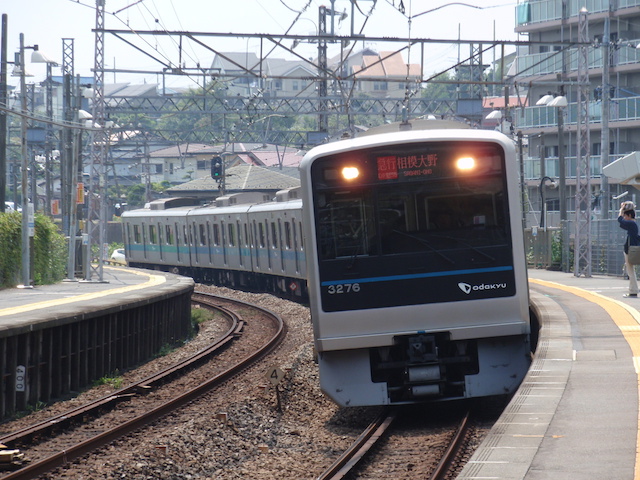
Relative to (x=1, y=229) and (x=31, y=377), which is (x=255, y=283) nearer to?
(x=1, y=229)

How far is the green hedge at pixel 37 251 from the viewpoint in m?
22.2

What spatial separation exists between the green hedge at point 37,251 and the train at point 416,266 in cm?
1417

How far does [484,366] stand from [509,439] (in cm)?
347

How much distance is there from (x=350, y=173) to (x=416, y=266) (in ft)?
3.46

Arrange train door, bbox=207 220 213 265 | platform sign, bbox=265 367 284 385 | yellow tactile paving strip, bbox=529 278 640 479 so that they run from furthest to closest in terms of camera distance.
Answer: train door, bbox=207 220 213 265, platform sign, bbox=265 367 284 385, yellow tactile paving strip, bbox=529 278 640 479

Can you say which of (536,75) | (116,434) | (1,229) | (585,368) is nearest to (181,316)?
(1,229)

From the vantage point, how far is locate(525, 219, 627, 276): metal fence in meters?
25.0

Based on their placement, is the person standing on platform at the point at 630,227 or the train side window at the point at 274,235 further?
the train side window at the point at 274,235

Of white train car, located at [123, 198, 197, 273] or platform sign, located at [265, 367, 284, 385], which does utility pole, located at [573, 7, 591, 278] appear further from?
white train car, located at [123, 198, 197, 273]

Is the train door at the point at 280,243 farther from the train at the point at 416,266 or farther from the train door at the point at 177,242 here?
the train at the point at 416,266

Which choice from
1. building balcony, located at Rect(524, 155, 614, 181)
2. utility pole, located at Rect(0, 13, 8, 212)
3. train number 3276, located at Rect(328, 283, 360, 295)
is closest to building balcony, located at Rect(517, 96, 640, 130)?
building balcony, located at Rect(524, 155, 614, 181)

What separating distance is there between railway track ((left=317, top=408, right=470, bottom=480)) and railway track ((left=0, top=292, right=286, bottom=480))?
2329 mm

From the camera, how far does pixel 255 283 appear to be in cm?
3102

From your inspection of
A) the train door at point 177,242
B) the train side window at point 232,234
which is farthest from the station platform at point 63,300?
the train door at point 177,242
